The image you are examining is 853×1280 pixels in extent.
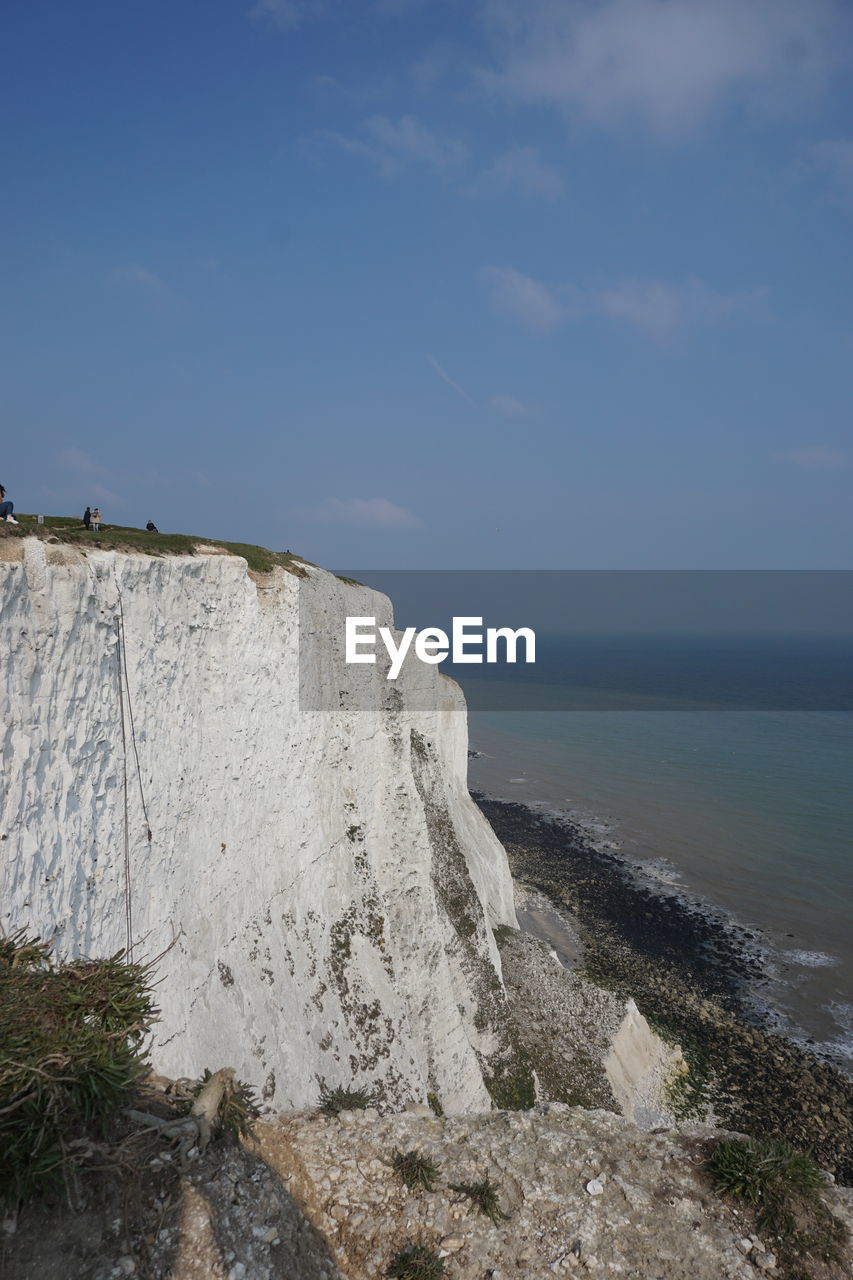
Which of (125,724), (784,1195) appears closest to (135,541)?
(125,724)

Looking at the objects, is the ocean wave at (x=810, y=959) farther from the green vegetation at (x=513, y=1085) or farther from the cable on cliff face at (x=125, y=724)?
the cable on cliff face at (x=125, y=724)

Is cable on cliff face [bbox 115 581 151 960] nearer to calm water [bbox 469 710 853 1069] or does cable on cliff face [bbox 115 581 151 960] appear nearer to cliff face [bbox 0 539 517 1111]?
cliff face [bbox 0 539 517 1111]

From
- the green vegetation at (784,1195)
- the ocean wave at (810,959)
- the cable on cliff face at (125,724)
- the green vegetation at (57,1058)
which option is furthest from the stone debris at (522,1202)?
the ocean wave at (810,959)

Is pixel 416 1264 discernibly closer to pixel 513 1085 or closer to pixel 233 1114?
pixel 233 1114

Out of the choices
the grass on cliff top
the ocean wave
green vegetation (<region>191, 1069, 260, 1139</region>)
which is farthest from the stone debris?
the ocean wave

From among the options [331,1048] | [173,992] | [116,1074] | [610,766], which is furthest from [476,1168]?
[610,766]

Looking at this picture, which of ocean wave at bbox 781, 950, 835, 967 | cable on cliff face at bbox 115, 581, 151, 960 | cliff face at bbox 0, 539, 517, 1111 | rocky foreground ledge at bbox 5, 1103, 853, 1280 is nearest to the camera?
rocky foreground ledge at bbox 5, 1103, 853, 1280
